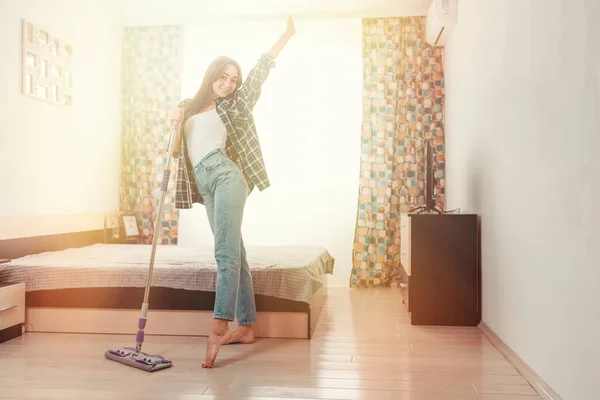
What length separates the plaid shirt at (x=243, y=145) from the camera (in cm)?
269

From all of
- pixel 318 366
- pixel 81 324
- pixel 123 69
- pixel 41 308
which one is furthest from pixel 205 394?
pixel 123 69

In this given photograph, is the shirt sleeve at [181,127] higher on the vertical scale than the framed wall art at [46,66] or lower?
lower

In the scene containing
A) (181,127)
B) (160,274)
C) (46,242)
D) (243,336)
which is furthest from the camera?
(46,242)

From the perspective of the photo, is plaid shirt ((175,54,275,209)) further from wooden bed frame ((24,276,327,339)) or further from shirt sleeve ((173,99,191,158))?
wooden bed frame ((24,276,327,339))

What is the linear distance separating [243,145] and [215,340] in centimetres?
98

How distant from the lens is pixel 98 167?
16.5 ft

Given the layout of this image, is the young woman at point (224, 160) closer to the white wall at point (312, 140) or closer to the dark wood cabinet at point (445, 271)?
the dark wood cabinet at point (445, 271)

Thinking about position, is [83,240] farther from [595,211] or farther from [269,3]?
[595,211]

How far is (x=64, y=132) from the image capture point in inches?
173

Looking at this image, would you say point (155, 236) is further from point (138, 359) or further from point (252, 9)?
point (252, 9)

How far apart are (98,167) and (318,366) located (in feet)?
11.3

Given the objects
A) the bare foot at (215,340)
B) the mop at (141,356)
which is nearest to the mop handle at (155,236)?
the mop at (141,356)

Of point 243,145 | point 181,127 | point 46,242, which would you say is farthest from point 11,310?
point 243,145

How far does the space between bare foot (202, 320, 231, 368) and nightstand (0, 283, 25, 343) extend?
124cm
